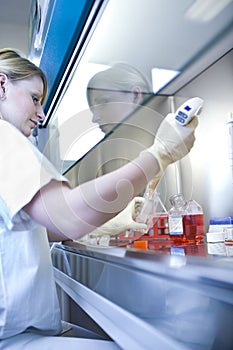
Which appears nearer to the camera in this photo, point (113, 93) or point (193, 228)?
point (193, 228)

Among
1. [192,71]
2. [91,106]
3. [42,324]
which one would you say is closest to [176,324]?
[42,324]

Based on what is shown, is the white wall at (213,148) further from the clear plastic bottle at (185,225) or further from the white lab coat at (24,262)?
the white lab coat at (24,262)

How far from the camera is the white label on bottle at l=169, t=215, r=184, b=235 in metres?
1.17

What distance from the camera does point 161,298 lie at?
2.21 ft

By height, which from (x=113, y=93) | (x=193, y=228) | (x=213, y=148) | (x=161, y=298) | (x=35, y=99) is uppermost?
(x=113, y=93)

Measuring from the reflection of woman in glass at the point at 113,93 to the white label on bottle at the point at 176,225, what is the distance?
402 millimetres

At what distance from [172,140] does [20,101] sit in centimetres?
52

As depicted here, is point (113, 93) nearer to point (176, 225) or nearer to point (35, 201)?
point (176, 225)

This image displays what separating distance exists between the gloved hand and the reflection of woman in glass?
498 mm

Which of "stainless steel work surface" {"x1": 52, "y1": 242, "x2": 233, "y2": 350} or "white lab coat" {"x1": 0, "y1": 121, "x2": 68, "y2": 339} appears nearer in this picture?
"stainless steel work surface" {"x1": 52, "y1": 242, "x2": 233, "y2": 350}

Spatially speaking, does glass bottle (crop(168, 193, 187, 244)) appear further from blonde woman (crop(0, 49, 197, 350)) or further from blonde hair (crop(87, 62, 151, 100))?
blonde hair (crop(87, 62, 151, 100))

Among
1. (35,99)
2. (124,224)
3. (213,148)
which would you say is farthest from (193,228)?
(35,99)

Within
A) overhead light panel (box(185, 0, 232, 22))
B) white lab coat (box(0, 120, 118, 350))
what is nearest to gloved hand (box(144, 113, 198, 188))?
white lab coat (box(0, 120, 118, 350))

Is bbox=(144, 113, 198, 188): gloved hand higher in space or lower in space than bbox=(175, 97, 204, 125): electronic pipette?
lower
